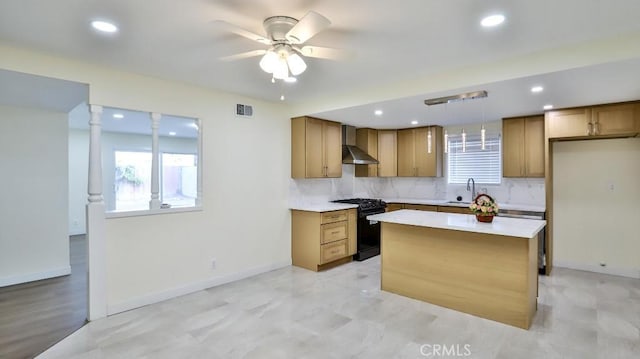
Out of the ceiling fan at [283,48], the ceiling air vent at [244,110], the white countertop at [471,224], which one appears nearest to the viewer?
the ceiling fan at [283,48]

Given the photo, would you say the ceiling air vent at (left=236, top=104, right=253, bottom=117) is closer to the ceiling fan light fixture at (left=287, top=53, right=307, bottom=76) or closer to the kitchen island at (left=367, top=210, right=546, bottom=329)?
the ceiling fan light fixture at (left=287, top=53, right=307, bottom=76)

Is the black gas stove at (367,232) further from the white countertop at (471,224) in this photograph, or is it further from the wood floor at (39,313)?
the wood floor at (39,313)

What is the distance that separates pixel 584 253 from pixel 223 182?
16.7 ft

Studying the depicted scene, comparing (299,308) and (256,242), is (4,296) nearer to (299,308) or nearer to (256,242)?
(256,242)

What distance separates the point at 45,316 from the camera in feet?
10.9

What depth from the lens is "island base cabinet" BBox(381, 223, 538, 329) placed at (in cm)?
302

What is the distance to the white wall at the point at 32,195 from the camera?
434 cm

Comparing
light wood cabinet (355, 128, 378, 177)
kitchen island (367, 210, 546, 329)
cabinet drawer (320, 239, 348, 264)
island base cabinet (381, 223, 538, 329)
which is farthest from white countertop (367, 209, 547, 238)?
light wood cabinet (355, 128, 378, 177)

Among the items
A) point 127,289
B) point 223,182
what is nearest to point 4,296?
point 127,289

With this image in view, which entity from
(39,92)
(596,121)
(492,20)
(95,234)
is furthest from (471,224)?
(39,92)

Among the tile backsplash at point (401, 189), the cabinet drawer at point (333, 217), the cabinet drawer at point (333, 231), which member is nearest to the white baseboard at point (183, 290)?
the cabinet drawer at point (333, 231)

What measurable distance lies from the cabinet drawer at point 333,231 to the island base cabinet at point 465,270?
1.07 metres

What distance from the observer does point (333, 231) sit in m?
4.94

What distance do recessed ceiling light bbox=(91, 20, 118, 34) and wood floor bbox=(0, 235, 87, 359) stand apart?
257cm
